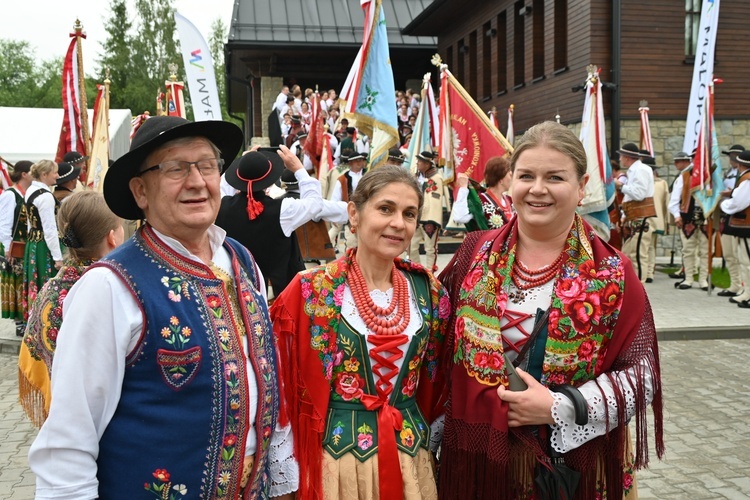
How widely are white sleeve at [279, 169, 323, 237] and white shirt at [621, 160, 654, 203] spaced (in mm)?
7852

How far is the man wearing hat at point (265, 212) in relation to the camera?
578cm

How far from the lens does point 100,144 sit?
9227 millimetres

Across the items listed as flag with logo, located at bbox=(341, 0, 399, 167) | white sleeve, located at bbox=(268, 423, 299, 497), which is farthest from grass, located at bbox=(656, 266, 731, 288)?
white sleeve, located at bbox=(268, 423, 299, 497)

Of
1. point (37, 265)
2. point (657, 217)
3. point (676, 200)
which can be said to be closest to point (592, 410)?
point (37, 265)

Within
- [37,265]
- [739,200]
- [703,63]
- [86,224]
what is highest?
[703,63]

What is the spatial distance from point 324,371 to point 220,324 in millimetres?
601

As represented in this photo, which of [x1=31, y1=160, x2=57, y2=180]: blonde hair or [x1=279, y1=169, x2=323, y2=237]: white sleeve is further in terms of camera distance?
[x1=31, y1=160, x2=57, y2=180]: blonde hair

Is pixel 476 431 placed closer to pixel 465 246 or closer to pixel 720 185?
pixel 465 246

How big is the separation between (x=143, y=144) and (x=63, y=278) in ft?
5.95

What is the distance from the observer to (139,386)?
1.85 metres

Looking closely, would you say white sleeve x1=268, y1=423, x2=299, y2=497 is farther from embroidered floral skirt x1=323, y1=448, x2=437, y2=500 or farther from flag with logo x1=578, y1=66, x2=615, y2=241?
flag with logo x1=578, y1=66, x2=615, y2=241

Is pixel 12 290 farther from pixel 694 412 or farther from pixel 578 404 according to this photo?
pixel 578 404

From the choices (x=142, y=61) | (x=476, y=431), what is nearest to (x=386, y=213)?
(x=476, y=431)

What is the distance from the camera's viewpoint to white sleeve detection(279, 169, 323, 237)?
587 centimetres
